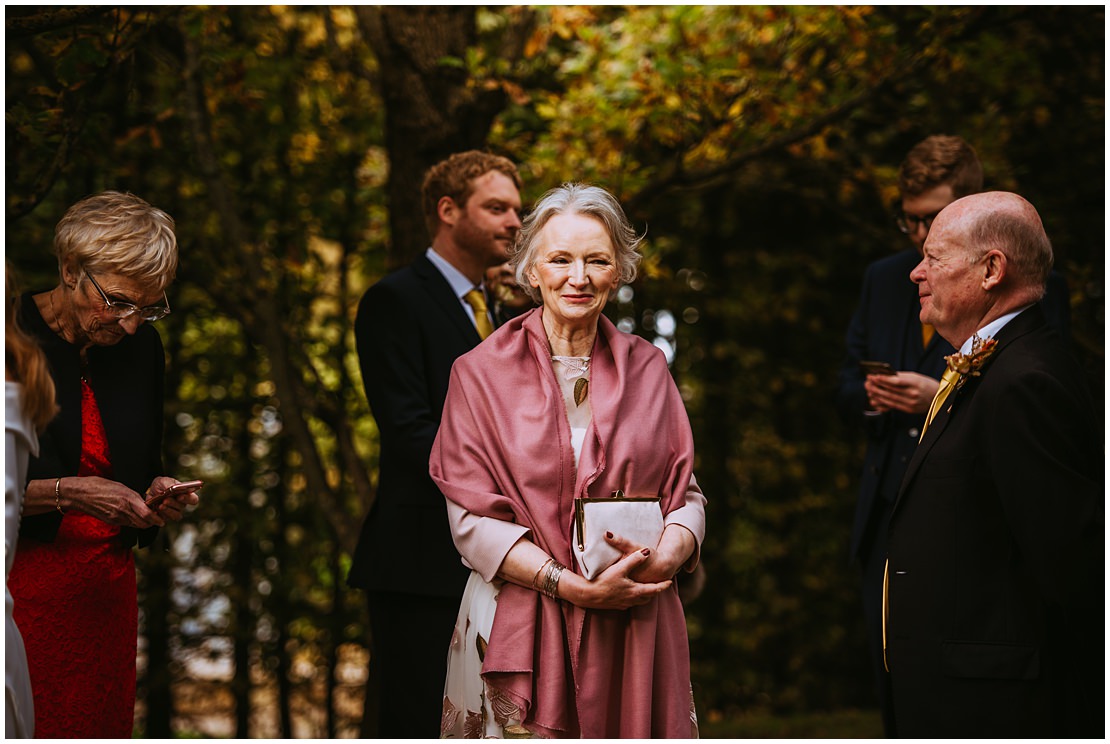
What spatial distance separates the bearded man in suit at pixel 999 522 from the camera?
8.59 feet

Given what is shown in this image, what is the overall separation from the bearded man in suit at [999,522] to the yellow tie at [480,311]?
152 centimetres

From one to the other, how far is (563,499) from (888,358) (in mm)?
2068

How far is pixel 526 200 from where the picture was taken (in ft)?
18.5

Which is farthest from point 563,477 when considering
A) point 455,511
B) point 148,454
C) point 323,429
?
point 323,429

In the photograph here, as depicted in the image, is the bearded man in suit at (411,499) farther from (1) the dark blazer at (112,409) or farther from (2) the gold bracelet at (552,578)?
(2) the gold bracelet at (552,578)

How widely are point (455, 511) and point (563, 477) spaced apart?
296 mm

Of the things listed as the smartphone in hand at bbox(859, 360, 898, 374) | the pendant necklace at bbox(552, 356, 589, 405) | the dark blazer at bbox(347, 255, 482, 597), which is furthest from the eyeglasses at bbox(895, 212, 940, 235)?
the pendant necklace at bbox(552, 356, 589, 405)

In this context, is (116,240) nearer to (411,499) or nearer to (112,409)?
(112,409)

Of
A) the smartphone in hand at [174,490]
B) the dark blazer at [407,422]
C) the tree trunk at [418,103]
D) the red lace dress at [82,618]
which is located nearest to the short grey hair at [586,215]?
the dark blazer at [407,422]

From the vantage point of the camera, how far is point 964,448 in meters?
2.83

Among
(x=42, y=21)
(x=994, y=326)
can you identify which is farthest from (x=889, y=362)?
(x=42, y=21)

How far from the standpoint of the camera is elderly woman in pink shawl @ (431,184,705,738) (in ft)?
8.91

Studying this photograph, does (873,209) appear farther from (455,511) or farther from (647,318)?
(455,511)

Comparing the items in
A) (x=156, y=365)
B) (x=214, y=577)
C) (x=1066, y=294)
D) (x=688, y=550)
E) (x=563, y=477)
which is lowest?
(x=214, y=577)
